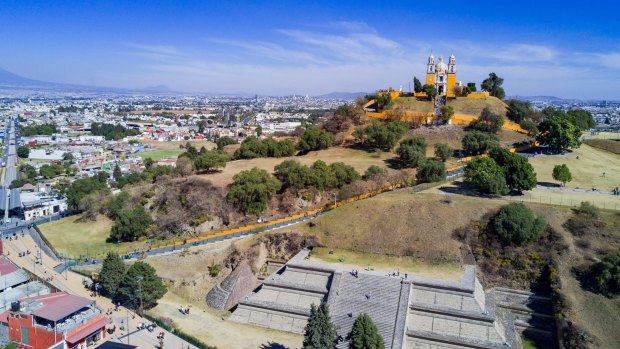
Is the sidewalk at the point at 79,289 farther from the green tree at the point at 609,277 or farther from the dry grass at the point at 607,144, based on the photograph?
the dry grass at the point at 607,144

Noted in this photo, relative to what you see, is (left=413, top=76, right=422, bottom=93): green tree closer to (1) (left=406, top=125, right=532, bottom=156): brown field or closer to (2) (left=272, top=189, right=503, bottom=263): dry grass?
(1) (left=406, top=125, right=532, bottom=156): brown field

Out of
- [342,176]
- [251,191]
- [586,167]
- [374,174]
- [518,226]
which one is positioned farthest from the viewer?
[586,167]

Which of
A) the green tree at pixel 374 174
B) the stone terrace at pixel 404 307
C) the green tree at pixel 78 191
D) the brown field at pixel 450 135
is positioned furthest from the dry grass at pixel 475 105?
the green tree at pixel 78 191

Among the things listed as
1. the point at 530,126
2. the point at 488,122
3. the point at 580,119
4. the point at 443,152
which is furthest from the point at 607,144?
the point at 443,152

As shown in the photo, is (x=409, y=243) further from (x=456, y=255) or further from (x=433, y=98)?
(x=433, y=98)

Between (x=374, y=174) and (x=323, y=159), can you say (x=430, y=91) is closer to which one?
(x=323, y=159)

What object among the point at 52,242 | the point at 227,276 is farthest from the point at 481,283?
the point at 52,242
